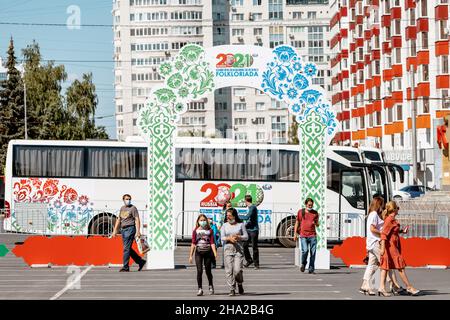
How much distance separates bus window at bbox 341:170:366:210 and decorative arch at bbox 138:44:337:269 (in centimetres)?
900

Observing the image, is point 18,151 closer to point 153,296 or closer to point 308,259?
point 308,259

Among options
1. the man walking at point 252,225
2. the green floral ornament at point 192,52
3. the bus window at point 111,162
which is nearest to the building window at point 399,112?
the bus window at point 111,162

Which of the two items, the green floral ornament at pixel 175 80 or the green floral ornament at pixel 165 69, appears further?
the green floral ornament at pixel 175 80

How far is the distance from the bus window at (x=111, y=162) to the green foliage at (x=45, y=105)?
50.5 metres

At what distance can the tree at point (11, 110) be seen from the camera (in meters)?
91.3

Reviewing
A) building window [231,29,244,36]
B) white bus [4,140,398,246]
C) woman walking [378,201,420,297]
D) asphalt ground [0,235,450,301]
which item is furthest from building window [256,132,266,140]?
woman walking [378,201,420,297]

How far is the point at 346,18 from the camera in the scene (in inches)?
4129

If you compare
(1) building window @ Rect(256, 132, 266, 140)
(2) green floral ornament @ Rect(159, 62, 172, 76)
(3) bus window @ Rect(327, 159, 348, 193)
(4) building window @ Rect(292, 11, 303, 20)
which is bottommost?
(3) bus window @ Rect(327, 159, 348, 193)

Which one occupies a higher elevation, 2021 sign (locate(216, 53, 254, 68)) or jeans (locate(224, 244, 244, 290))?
2021 sign (locate(216, 53, 254, 68))

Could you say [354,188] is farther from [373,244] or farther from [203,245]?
[203,245]

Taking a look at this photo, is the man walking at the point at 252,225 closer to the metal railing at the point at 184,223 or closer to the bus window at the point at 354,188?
the metal railing at the point at 184,223

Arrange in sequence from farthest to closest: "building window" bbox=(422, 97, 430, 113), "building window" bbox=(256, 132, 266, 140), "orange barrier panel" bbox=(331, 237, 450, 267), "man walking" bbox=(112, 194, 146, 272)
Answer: "building window" bbox=(256, 132, 266, 140) → "building window" bbox=(422, 97, 430, 113) → "orange barrier panel" bbox=(331, 237, 450, 267) → "man walking" bbox=(112, 194, 146, 272)

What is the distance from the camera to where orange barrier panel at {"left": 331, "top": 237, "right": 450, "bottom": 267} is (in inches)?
1080

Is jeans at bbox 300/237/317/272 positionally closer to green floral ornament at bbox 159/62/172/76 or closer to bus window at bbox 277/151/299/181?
green floral ornament at bbox 159/62/172/76
